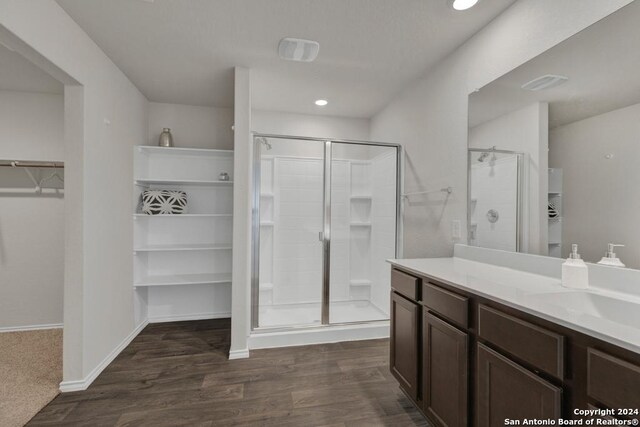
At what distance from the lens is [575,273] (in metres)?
1.34

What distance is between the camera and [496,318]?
3.94ft

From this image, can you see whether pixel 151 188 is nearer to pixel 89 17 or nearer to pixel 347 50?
pixel 89 17

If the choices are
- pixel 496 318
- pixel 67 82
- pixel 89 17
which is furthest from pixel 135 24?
pixel 496 318

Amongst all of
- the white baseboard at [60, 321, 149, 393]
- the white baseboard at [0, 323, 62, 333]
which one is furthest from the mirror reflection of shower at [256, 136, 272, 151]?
the white baseboard at [0, 323, 62, 333]

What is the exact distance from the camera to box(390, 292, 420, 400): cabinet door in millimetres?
1776

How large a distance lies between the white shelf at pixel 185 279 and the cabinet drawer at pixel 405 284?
6.28 feet

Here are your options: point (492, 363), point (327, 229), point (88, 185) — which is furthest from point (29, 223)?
point (492, 363)

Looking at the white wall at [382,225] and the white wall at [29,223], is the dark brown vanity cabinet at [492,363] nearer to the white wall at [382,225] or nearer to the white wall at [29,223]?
the white wall at [382,225]

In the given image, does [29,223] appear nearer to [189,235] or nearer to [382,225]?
[189,235]

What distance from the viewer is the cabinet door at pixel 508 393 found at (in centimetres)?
98

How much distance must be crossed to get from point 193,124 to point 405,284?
10.00 feet

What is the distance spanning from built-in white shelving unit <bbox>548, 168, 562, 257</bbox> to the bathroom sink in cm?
34

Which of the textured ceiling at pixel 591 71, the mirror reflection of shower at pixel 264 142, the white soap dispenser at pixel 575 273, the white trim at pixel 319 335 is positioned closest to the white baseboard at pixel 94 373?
the white trim at pixel 319 335

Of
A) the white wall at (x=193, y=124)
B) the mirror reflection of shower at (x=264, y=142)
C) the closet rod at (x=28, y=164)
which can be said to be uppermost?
the white wall at (x=193, y=124)
